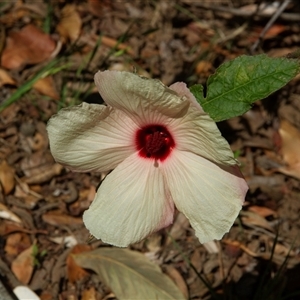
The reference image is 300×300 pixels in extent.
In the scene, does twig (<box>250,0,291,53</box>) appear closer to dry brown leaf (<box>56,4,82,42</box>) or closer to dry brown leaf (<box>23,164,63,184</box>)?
dry brown leaf (<box>56,4,82,42</box>)

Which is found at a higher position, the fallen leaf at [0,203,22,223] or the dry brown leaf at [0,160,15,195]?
the dry brown leaf at [0,160,15,195]

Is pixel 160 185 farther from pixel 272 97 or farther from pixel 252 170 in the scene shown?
pixel 272 97

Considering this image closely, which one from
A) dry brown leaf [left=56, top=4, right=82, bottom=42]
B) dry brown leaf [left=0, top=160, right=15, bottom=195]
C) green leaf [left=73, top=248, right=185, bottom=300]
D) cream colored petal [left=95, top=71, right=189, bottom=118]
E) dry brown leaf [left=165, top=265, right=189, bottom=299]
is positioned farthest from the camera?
dry brown leaf [left=56, top=4, right=82, bottom=42]

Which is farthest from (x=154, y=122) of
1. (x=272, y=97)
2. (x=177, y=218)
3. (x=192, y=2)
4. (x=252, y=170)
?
(x=192, y=2)

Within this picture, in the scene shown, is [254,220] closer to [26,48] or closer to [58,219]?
[58,219]

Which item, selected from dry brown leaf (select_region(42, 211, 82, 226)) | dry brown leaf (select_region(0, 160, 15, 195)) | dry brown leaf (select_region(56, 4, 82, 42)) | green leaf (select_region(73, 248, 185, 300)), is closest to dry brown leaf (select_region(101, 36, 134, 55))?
dry brown leaf (select_region(56, 4, 82, 42))

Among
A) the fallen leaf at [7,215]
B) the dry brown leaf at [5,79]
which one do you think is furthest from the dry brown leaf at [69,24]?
the fallen leaf at [7,215]

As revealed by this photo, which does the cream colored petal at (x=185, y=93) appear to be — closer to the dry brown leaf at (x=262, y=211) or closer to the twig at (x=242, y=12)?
the dry brown leaf at (x=262, y=211)
